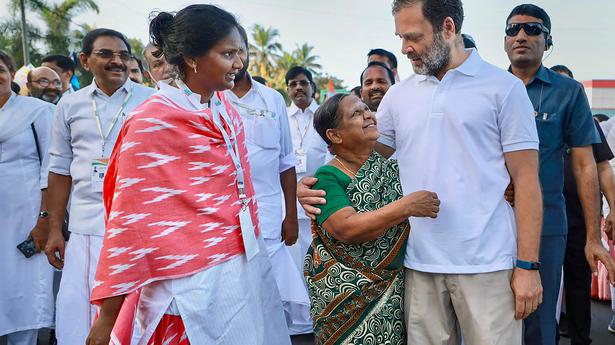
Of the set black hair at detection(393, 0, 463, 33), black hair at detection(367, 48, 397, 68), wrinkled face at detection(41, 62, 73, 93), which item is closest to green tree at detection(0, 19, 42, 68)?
wrinkled face at detection(41, 62, 73, 93)

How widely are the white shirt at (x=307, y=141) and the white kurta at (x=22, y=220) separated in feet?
7.18

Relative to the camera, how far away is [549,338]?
9.73 feet

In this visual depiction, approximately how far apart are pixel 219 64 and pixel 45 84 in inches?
163

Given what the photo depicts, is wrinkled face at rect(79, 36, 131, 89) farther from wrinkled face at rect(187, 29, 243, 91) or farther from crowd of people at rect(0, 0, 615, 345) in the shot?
wrinkled face at rect(187, 29, 243, 91)

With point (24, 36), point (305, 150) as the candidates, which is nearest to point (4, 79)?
point (305, 150)

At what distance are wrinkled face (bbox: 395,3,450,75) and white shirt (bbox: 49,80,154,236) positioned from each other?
5.76 feet

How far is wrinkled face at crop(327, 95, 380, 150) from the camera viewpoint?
2512mm

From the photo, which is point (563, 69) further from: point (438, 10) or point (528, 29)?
point (438, 10)

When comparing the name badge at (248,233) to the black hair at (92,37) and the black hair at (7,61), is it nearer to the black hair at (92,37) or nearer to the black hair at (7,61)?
the black hair at (92,37)

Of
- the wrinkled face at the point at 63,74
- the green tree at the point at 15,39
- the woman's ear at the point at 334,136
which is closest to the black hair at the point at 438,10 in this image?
the woman's ear at the point at 334,136

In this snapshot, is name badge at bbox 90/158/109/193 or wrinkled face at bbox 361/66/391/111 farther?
wrinkled face at bbox 361/66/391/111

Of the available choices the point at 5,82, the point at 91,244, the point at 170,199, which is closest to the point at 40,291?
the point at 91,244

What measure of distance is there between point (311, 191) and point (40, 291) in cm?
267

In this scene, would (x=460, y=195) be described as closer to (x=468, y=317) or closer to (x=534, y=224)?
(x=534, y=224)
